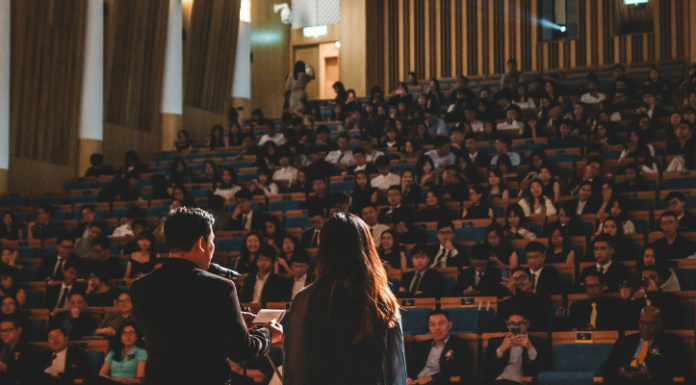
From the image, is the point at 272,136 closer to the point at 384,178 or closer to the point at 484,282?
the point at 384,178

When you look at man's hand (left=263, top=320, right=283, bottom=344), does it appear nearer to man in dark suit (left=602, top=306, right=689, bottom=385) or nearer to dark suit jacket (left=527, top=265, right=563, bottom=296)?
man in dark suit (left=602, top=306, right=689, bottom=385)

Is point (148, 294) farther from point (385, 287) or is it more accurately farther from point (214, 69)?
point (214, 69)

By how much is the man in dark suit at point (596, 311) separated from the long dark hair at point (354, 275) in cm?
369

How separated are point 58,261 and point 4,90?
4.38m

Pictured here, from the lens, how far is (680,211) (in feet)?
22.6

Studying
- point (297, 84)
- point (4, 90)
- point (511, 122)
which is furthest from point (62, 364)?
point (297, 84)

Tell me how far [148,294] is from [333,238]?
2.20 ft

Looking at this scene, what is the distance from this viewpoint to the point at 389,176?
9203 millimetres

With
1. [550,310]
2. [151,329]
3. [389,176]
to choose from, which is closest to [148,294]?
[151,329]

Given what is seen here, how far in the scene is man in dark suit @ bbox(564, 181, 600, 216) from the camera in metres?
7.41

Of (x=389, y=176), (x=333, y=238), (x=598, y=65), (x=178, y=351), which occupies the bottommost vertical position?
(x=178, y=351)

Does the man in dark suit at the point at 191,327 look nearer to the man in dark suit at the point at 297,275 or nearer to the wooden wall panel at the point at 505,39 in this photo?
the man in dark suit at the point at 297,275

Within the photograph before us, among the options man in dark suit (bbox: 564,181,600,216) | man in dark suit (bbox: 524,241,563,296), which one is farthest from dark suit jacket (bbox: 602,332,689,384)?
man in dark suit (bbox: 564,181,600,216)

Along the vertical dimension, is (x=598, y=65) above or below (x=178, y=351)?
above
